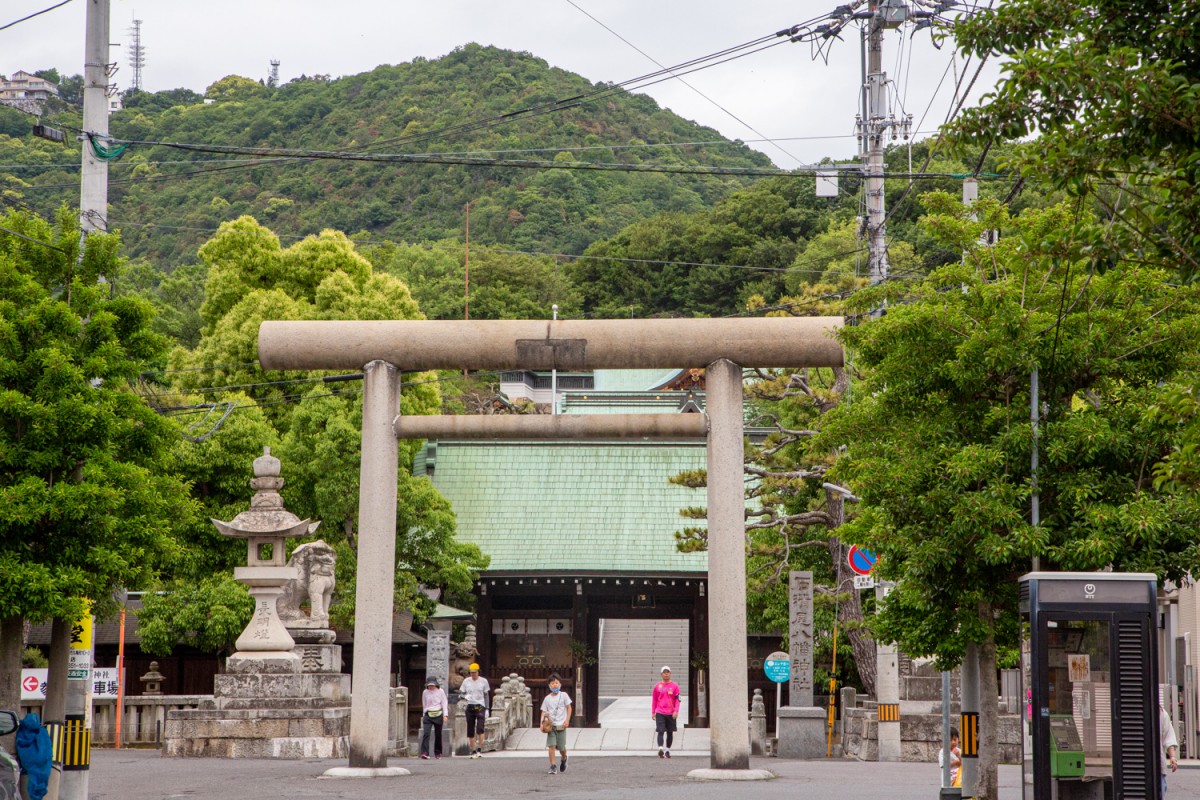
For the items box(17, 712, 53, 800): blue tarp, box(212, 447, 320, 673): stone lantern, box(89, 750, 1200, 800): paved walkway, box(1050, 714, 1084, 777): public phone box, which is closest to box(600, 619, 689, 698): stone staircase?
box(212, 447, 320, 673): stone lantern

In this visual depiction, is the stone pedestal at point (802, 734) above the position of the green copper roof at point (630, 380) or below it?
below

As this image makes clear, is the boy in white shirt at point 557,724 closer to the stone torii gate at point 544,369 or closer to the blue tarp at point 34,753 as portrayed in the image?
the stone torii gate at point 544,369

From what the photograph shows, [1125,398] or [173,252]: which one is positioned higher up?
[173,252]

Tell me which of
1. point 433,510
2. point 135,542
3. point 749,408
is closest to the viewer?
point 135,542

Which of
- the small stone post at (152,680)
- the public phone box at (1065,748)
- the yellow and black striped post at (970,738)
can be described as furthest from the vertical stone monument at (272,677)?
the public phone box at (1065,748)

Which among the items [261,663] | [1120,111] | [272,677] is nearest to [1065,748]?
[1120,111]

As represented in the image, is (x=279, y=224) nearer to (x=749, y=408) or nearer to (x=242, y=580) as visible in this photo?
(x=749, y=408)

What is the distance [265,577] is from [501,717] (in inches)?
277

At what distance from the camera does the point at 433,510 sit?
32.5 m

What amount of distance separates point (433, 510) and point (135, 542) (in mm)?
17450

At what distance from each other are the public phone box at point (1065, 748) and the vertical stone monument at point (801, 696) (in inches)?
586

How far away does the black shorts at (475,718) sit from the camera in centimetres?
2662

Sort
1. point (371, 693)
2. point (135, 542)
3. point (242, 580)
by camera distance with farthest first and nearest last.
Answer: point (242, 580), point (371, 693), point (135, 542)

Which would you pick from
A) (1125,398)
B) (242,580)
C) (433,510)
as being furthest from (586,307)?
(1125,398)
